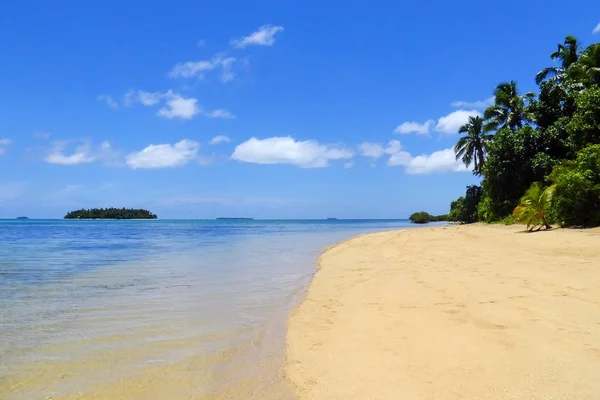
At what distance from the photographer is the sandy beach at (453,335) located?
12.1ft

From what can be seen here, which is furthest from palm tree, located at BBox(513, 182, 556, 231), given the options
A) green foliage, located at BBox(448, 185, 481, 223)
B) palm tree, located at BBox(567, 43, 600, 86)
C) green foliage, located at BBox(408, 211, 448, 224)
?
green foliage, located at BBox(408, 211, 448, 224)

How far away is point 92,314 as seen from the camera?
7242 millimetres

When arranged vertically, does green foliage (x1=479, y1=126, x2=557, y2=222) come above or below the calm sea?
above

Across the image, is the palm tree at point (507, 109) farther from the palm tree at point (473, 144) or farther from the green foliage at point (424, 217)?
the green foliage at point (424, 217)

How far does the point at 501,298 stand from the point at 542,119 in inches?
1314

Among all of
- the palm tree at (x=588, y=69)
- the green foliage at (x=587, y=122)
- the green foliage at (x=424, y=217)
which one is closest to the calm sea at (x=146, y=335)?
the green foliage at (x=587, y=122)

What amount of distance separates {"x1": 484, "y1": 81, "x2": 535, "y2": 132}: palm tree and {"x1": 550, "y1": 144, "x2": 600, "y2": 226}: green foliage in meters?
22.7

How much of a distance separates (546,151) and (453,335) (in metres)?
32.7

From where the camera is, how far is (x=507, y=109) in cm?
4369

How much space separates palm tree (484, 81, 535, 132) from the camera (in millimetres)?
42188

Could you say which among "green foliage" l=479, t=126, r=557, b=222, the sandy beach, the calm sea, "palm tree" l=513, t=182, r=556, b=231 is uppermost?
"green foliage" l=479, t=126, r=557, b=222

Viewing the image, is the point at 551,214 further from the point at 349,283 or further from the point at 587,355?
the point at 587,355

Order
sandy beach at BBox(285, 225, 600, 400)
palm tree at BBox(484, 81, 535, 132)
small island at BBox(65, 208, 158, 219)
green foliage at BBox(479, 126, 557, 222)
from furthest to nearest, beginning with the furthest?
small island at BBox(65, 208, 158, 219)
palm tree at BBox(484, 81, 535, 132)
green foliage at BBox(479, 126, 557, 222)
sandy beach at BBox(285, 225, 600, 400)

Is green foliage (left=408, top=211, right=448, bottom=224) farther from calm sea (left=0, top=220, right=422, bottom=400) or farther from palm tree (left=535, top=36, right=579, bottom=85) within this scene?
calm sea (left=0, top=220, right=422, bottom=400)
